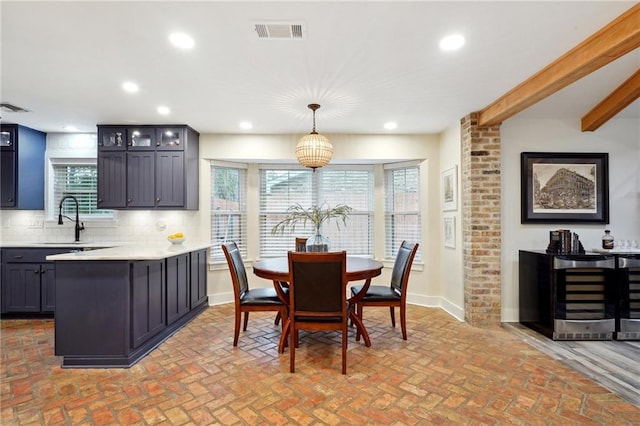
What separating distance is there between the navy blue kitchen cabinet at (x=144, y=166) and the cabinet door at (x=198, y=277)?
697mm

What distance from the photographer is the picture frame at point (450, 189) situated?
409cm

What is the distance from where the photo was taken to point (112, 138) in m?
4.32

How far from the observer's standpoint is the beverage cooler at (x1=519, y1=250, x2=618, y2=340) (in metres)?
3.27

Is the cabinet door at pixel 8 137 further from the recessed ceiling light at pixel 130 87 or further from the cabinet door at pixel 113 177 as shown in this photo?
the recessed ceiling light at pixel 130 87

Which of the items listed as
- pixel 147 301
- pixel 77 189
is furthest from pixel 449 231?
pixel 77 189

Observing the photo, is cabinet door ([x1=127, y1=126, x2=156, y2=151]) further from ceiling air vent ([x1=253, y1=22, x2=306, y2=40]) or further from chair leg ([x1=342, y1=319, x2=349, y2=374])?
chair leg ([x1=342, y1=319, x2=349, y2=374])

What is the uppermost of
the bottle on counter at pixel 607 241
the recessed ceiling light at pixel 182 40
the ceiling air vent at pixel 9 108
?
the recessed ceiling light at pixel 182 40

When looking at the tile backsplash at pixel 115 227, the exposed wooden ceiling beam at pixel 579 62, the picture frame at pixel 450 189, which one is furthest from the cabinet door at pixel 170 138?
the exposed wooden ceiling beam at pixel 579 62

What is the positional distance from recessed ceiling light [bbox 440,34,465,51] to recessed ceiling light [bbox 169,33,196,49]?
1760 mm

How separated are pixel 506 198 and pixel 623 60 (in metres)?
1.61

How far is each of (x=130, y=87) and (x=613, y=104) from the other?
191 inches

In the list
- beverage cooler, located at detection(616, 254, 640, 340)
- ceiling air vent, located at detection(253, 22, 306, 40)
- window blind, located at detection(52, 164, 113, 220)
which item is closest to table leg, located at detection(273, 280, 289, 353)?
ceiling air vent, located at detection(253, 22, 306, 40)

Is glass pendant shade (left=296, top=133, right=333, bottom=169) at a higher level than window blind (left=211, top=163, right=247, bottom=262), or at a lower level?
higher

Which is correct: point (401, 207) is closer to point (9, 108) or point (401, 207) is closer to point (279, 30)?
point (279, 30)
